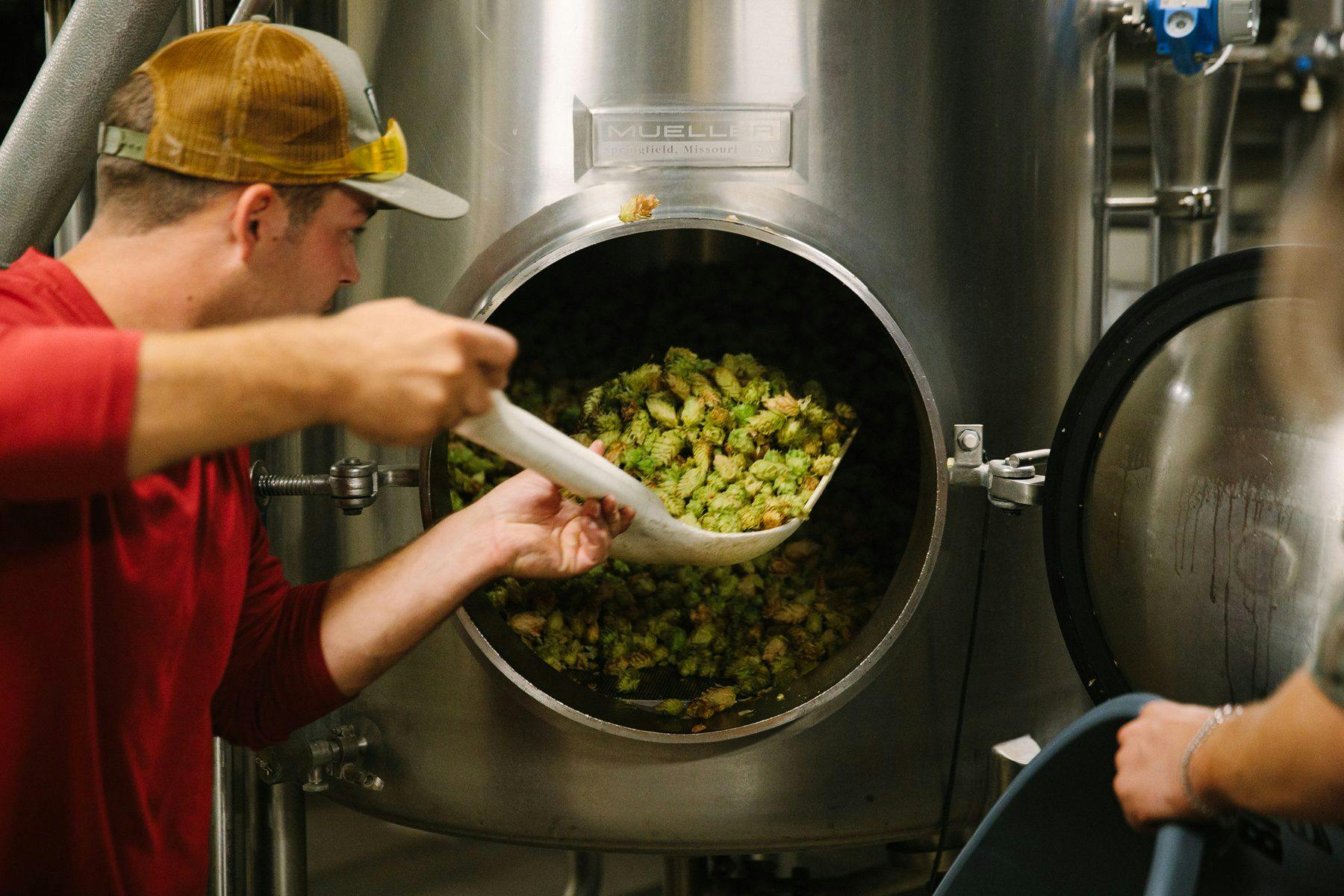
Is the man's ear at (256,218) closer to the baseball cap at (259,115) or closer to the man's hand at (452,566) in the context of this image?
the baseball cap at (259,115)

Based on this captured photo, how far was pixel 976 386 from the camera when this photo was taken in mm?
1455

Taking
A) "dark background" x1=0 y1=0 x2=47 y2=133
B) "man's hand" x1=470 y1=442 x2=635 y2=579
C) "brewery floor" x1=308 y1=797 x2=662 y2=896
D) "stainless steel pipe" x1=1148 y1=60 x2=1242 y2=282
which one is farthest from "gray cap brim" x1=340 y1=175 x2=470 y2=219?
"brewery floor" x1=308 y1=797 x2=662 y2=896

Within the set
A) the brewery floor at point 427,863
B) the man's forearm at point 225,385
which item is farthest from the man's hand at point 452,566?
the brewery floor at point 427,863

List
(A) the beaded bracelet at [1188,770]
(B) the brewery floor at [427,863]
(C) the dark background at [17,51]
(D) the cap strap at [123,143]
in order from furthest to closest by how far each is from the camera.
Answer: (B) the brewery floor at [427,863], (C) the dark background at [17,51], (D) the cap strap at [123,143], (A) the beaded bracelet at [1188,770]

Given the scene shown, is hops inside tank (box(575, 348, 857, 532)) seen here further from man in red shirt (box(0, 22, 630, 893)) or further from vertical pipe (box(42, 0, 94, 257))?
vertical pipe (box(42, 0, 94, 257))

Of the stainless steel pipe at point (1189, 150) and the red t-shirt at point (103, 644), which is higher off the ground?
the stainless steel pipe at point (1189, 150)

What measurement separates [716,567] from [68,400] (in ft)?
3.39

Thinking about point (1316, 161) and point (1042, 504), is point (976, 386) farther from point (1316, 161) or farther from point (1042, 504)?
point (1316, 161)

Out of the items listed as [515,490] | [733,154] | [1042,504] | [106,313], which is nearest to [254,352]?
[106,313]

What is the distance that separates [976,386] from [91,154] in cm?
115

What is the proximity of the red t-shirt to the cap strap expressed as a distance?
0.11 m

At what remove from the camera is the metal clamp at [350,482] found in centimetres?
139

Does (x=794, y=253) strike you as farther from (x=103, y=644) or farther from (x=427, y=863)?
(x=427, y=863)

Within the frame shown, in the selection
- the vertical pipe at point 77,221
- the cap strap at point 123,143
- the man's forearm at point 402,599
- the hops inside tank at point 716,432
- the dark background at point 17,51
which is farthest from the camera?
the dark background at point 17,51
